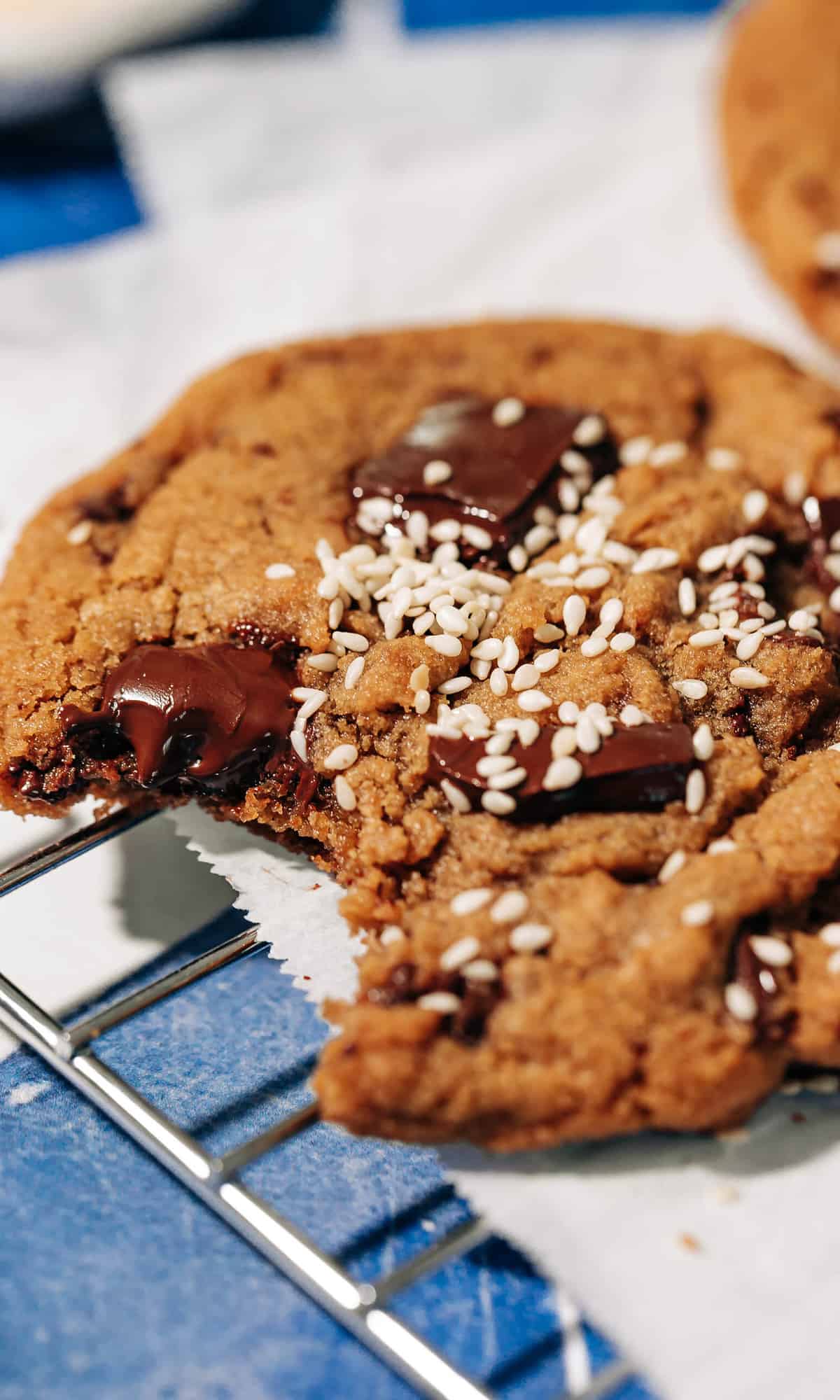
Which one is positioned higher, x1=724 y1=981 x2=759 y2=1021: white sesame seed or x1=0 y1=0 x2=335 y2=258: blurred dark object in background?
x1=0 y1=0 x2=335 y2=258: blurred dark object in background

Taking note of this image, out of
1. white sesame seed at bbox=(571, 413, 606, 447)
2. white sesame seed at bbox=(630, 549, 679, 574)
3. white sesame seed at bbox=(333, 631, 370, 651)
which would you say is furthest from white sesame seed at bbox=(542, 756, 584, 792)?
white sesame seed at bbox=(571, 413, 606, 447)

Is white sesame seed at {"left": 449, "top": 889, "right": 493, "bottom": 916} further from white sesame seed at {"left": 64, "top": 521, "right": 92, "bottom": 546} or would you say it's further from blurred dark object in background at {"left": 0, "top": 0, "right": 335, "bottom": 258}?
blurred dark object in background at {"left": 0, "top": 0, "right": 335, "bottom": 258}

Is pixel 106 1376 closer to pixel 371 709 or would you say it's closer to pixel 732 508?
pixel 371 709

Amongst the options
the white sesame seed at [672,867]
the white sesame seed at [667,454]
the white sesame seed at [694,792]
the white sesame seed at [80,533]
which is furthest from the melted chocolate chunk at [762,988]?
the white sesame seed at [80,533]

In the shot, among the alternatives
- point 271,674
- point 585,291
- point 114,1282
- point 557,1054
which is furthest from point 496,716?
point 585,291

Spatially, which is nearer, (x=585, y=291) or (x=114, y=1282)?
(x=114, y=1282)
